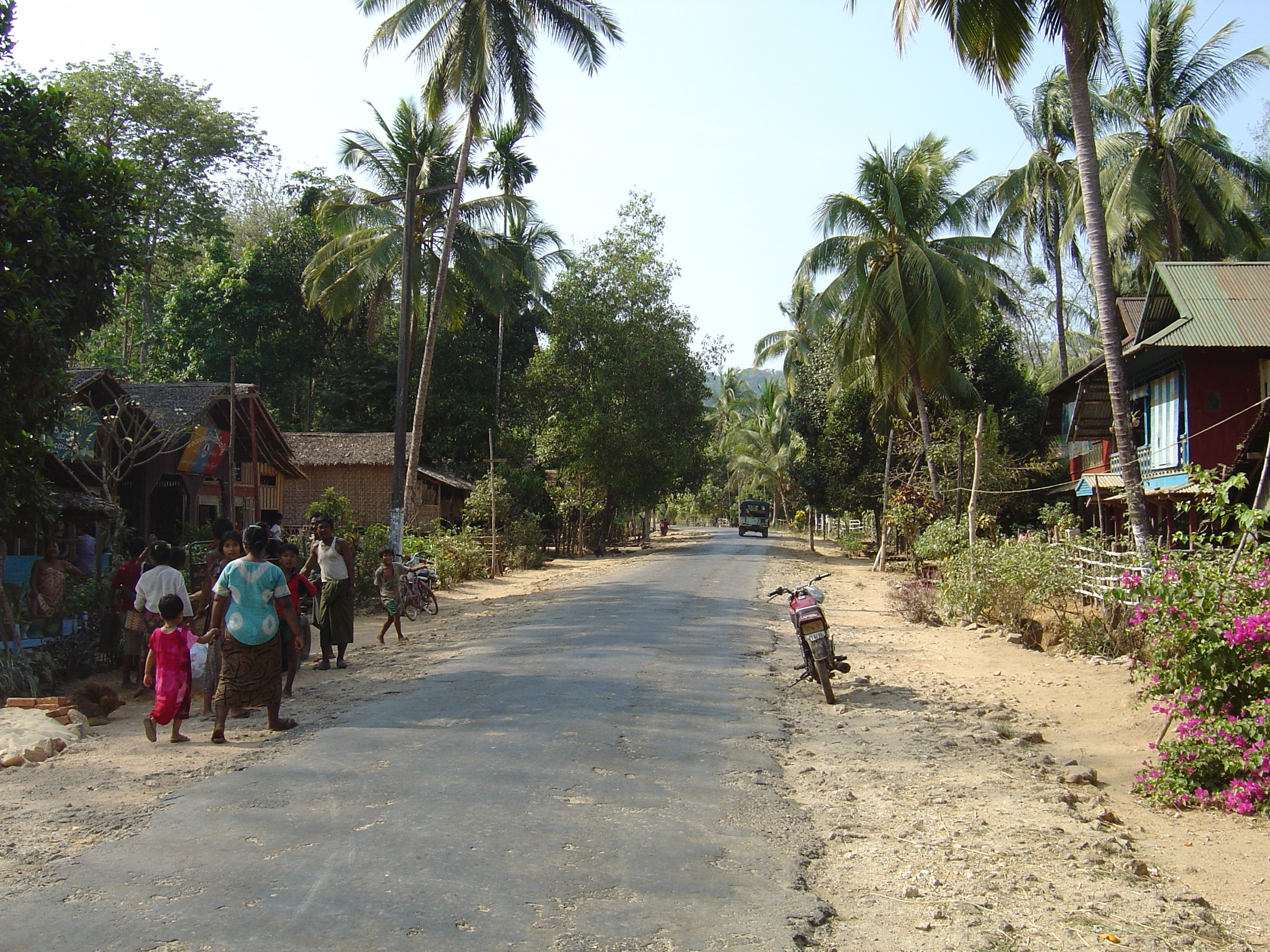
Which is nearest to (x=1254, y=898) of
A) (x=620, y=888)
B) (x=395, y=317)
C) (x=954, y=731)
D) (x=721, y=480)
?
(x=620, y=888)

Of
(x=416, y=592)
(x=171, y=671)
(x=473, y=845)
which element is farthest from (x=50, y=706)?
(x=416, y=592)

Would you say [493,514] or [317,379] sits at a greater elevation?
[317,379]

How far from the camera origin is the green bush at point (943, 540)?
19141mm

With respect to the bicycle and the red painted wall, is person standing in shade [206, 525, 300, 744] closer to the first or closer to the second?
the bicycle

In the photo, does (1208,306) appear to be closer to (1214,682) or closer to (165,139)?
(1214,682)

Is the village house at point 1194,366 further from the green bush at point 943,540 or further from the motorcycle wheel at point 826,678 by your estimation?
the motorcycle wheel at point 826,678

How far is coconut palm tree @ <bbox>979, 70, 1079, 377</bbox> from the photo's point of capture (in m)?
31.1

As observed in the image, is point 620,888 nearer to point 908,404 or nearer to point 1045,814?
point 1045,814

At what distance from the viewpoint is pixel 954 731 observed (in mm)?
8258

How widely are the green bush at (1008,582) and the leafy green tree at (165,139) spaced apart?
A: 27695mm

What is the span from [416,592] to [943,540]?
10.4 metres

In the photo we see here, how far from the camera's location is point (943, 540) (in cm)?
1941

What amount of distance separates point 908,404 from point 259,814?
2850cm

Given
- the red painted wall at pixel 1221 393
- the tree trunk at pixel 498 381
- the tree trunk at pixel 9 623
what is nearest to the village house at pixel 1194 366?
the red painted wall at pixel 1221 393
